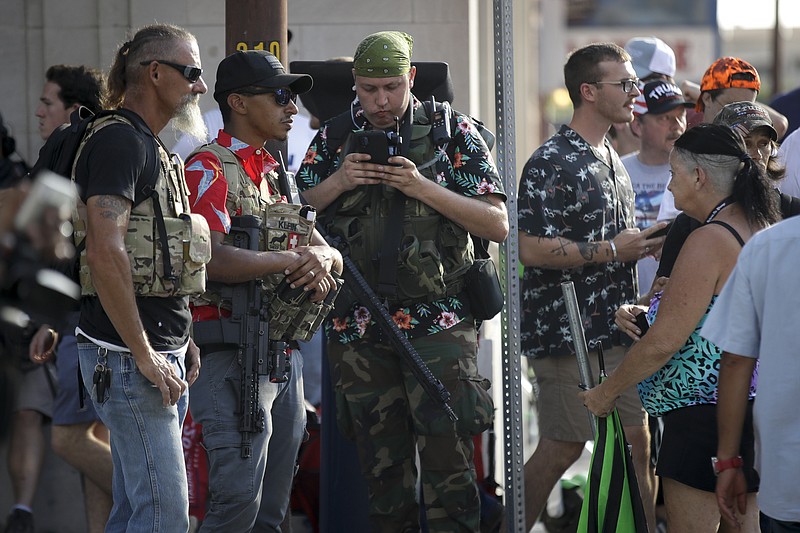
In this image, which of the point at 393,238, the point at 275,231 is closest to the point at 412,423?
the point at 393,238

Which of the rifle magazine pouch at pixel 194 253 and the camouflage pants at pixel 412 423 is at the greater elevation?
the rifle magazine pouch at pixel 194 253

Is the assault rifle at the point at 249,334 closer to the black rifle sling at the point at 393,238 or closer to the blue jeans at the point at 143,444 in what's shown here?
the blue jeans at the point at 143,444

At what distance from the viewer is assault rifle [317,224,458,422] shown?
14.5 ft

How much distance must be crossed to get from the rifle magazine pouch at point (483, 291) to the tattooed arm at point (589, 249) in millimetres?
484

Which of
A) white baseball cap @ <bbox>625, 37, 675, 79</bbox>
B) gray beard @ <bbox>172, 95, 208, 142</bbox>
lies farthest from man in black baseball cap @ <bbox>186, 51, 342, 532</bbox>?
white baseball cap @ <bbox>625, 37, 675, 79</bbox>

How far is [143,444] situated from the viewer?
136 inches

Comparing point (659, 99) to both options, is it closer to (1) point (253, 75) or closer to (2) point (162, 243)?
(1) point (253, 75)

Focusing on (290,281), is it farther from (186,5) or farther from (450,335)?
(186,5)

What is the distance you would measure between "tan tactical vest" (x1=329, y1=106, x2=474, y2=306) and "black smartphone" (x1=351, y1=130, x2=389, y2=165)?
16 centimetres

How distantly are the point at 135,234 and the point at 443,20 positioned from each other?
363cm

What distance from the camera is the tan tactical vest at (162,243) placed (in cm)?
348

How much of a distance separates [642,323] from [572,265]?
822mm

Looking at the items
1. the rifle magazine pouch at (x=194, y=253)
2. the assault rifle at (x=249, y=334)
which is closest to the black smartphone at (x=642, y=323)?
the assault rifle at (x=249, y=334)

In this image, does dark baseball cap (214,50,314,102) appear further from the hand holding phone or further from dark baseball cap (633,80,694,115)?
dark baseball cap (633,80,694,115)
